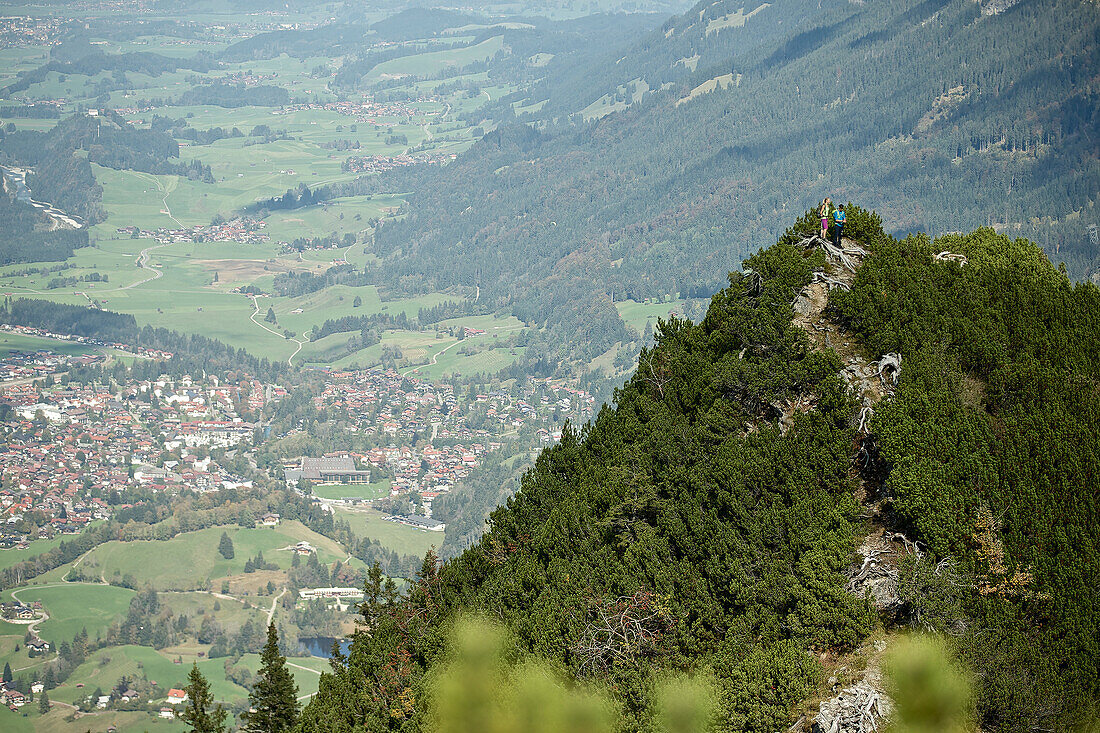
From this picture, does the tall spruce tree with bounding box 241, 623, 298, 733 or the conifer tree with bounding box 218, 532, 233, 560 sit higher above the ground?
the tall spruce tree with bounding box 241, 623, 298, 733

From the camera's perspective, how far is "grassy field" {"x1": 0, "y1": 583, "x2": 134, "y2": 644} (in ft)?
446

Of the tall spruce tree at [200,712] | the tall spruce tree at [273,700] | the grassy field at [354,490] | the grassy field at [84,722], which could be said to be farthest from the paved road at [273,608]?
the tall spruce tree at [200,712]

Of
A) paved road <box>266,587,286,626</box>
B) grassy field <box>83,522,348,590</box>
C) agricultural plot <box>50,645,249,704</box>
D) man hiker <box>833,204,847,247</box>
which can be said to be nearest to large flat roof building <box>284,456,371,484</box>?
grassy field <box>83,522,348,590</box>

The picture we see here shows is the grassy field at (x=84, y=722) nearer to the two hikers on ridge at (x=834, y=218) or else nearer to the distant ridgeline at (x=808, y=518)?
the distant ridgeline at (x=808, y=518)

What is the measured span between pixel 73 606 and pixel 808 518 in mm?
128239

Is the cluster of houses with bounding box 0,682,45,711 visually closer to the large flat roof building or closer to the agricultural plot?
the agricultural plot

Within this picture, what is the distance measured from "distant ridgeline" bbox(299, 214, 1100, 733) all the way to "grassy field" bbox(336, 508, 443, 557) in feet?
358

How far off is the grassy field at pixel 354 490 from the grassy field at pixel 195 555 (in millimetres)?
18878

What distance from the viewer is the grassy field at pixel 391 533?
534ft

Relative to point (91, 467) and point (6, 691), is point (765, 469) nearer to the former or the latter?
point (6, 691)

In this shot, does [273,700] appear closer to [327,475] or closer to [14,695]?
[14,695]

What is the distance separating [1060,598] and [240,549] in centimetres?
14130

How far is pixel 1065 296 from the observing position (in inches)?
1847

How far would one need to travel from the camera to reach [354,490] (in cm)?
19038
